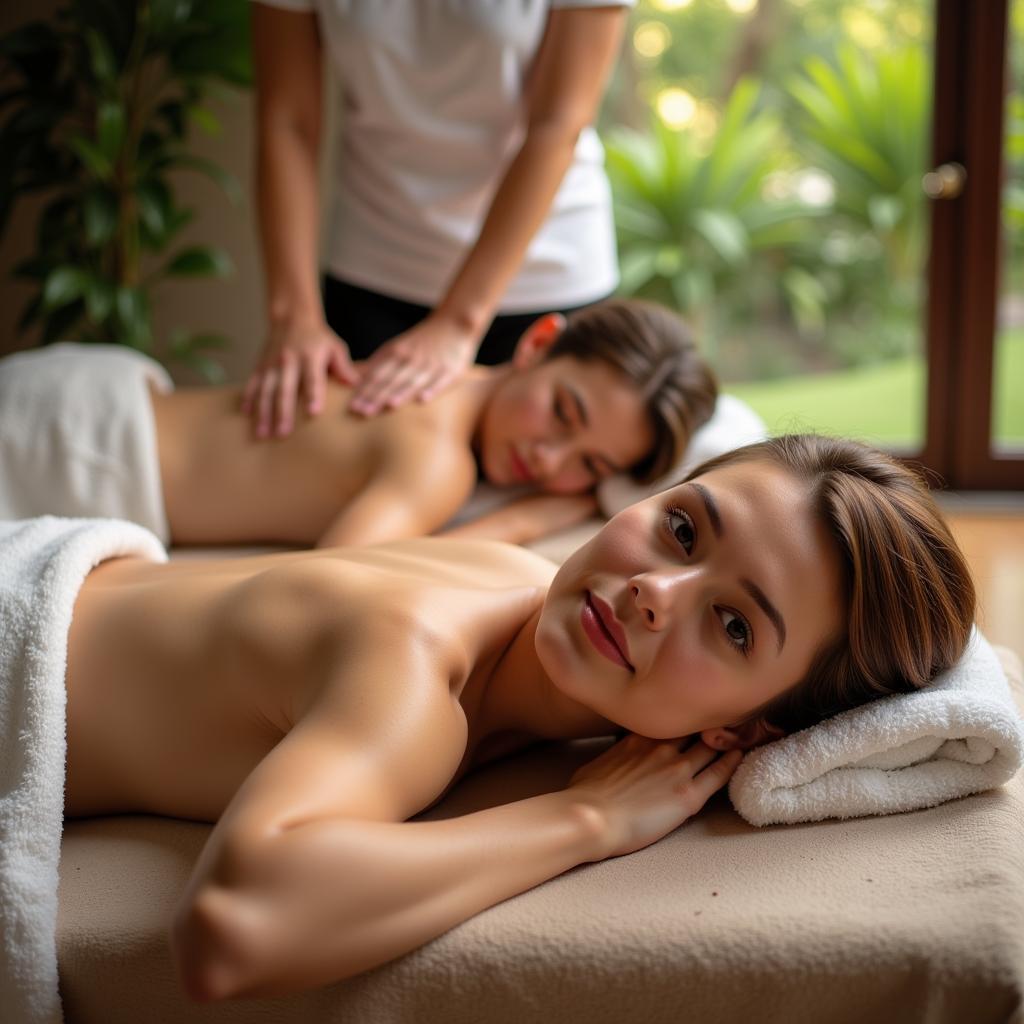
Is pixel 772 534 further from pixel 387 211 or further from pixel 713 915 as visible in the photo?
pixel 387 211

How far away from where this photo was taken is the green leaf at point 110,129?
115 inches

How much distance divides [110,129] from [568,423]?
1.60m

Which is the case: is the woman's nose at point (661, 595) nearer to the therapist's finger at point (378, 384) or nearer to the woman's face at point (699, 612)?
the woman's face at point (699, 612)

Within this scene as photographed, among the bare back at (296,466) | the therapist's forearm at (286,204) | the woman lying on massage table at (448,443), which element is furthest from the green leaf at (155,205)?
the bare back at (296,466)

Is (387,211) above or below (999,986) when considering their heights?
above

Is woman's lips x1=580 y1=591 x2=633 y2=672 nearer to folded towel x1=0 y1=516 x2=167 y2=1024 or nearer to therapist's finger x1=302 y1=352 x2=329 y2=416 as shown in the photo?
folded towel x1=0 y1=516 x2=167 y2=1024

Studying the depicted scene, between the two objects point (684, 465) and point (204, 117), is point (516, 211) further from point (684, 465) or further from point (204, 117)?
point (204, 117)

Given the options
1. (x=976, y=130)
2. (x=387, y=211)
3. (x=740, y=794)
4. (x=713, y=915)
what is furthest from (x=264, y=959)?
(x=976, y=130)

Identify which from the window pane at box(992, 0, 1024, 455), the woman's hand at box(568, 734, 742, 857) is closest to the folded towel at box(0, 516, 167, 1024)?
the woman's hand at box(568, 734, 742, 857)

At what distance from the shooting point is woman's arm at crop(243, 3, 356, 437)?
2.12 meters

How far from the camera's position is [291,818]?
94 centimetres

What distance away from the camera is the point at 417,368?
212 centimetres

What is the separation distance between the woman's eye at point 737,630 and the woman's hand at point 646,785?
0.52 ft

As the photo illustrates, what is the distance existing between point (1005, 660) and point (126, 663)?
3.68 ft
